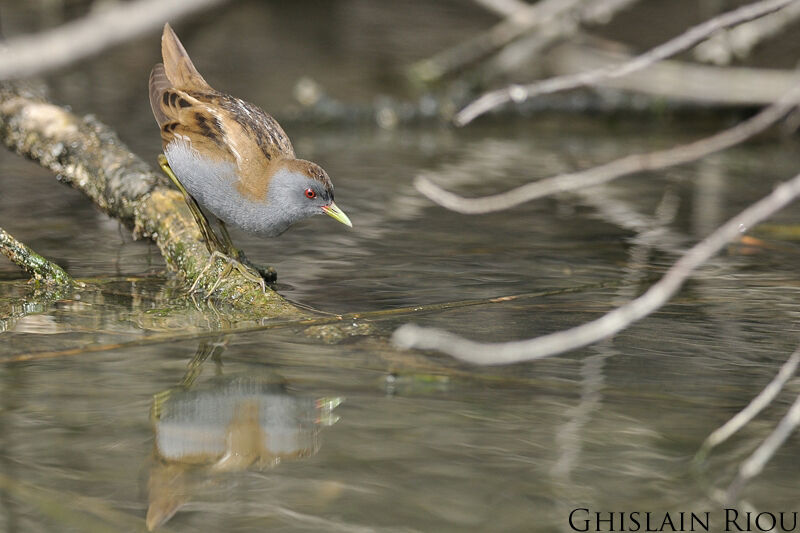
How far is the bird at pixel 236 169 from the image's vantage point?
4316mm

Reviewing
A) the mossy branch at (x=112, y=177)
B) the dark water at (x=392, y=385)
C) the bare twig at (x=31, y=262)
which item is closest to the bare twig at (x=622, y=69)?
the dark water at (x=392, y=385)

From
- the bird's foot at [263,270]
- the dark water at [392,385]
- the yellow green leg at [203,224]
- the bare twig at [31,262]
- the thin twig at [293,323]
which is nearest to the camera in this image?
the dark water at [392,385]

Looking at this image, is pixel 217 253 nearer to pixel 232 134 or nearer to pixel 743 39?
pixel 232 134

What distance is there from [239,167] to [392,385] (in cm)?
130

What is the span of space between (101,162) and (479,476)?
2.86m

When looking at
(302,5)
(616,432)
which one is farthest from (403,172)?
(302,5)

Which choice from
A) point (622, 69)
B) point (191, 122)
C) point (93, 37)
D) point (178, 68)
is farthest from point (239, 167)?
point (93, 37)

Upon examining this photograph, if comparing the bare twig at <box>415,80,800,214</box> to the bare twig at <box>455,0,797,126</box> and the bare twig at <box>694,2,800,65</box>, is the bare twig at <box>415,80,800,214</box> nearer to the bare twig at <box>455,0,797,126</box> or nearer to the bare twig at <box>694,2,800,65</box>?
the bare twig at <box>455,0,797,126</box>

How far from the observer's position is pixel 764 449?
79.0 inches

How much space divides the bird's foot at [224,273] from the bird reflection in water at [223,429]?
75cm

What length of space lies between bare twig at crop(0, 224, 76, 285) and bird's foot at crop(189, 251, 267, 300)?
561 millimetres

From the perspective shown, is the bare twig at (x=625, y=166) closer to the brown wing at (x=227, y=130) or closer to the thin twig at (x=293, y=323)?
the thin twig at (x=293, y=323)

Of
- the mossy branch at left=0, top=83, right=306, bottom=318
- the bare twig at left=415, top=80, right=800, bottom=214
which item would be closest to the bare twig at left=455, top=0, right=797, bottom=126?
the bare twig at left=415, top=80, right=800, bottom=214

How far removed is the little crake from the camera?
4316 millimetres
